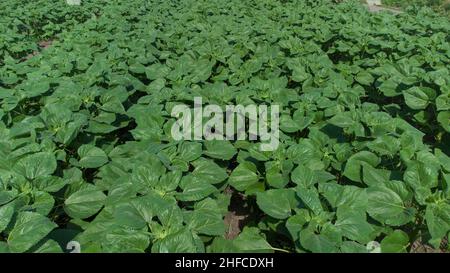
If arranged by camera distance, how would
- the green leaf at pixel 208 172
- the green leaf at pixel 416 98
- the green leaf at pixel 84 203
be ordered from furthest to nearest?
the green leaf at pixel 416 98
the green leaf at pixel 208 172
the green leaf at pixel 84 203

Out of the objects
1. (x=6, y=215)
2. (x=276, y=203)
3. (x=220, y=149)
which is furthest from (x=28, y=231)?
(x=220, y=149)

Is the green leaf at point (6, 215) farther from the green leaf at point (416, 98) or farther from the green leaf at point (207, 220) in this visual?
the green leaf at point (416, 98)

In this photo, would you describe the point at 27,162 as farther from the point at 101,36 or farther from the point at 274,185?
the point at 101,36

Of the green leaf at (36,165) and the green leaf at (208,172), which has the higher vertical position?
the green leaf at (36,165)

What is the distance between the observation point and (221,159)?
3404mm

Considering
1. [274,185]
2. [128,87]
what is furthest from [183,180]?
[128,87]

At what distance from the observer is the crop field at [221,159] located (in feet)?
7.54

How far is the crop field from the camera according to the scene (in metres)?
2.30

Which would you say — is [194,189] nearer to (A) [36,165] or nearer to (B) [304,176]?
(B) [304,176]

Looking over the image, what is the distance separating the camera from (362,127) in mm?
3375

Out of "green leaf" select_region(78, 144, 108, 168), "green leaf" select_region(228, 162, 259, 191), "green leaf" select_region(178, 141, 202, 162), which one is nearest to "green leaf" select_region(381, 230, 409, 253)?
"green leaf" select_region(228, 162, 259, 191)

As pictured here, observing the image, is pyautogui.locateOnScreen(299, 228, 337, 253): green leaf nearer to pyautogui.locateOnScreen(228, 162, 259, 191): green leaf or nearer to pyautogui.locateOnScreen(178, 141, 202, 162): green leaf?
pyautogui.locateOnScreen(228, 162, 259, 191): green leaf

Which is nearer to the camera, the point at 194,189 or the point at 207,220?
the point at 207,220

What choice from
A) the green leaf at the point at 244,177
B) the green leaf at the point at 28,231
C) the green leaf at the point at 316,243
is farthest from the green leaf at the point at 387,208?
the green leaf at the point at 28,231
